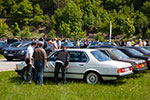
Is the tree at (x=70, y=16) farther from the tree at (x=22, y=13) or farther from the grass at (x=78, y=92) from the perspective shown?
the grass at (x=78, y=92)

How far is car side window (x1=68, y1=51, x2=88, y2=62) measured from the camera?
376 inches

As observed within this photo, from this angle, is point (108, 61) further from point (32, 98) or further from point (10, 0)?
point (10, 0)

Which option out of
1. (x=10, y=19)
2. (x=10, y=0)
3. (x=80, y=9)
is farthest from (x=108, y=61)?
(x=10, y=0)

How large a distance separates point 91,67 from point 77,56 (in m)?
0.80

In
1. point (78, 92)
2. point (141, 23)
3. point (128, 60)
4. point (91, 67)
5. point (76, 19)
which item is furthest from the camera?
point (76, 19)

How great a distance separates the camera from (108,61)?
949cm

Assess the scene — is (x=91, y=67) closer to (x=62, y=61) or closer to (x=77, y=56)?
(x=77, y=56)

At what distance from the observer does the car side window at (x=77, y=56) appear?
31.3ft

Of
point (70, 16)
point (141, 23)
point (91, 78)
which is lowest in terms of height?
point (91, 78)

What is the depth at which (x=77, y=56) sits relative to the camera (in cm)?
973

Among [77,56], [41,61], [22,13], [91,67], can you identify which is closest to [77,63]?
[77,56]

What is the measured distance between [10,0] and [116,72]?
10961 cm

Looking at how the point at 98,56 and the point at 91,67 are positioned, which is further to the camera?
the point at 98,56

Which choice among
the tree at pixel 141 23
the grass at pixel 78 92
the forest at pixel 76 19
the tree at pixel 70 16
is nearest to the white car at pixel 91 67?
the grass at pixel 78 92
